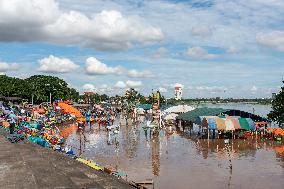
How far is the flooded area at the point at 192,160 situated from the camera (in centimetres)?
2578

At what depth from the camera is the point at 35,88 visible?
110688mm

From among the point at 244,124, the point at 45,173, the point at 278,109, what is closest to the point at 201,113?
the point at 244,124

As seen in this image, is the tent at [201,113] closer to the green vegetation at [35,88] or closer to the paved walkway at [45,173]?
the paved walkway at [45,173]

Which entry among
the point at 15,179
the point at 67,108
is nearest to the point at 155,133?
the point at 67,108

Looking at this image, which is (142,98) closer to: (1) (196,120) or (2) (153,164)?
(1) (196,120)

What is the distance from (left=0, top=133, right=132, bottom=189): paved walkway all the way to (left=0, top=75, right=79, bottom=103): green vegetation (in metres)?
79.0

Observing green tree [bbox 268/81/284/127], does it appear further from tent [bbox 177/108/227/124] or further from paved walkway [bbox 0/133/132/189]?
Answer: paved walkway [bbox 0/133/132/189]

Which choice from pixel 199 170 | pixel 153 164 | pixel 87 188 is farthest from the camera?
pixel 153 164

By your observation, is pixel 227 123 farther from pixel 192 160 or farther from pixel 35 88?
pixel 35 88

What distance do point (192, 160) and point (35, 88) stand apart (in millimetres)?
86873

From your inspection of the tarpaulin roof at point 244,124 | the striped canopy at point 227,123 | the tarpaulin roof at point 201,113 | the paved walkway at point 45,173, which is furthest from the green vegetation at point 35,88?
the paved walkway at point 45,173

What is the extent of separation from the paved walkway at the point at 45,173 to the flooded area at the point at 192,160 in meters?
6.17

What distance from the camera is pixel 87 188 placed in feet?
53.7

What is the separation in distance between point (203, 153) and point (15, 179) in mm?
23921
